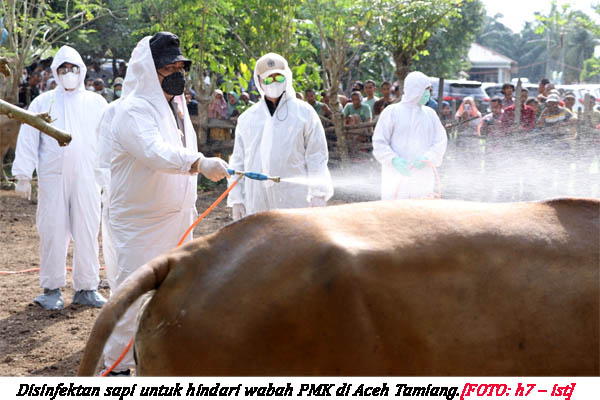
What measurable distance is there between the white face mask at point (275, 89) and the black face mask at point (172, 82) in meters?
1.51

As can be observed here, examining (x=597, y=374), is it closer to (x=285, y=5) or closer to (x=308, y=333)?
(x=308, y=333)

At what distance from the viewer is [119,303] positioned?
7.95 feet

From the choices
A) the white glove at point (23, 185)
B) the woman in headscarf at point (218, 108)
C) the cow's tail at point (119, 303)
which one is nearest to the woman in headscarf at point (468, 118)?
the woman in headscarf at point (218, 108)

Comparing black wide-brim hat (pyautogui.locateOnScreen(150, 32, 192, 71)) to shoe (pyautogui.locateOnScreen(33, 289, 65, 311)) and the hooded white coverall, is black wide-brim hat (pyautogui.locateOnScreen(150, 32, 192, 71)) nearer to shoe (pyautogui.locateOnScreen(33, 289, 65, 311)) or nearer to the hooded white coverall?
the hooded white coverall

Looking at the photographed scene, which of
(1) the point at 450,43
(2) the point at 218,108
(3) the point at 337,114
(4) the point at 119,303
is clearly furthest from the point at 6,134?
(1) the point at 450,43

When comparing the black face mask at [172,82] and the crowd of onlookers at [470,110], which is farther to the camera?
the crowd of onlookers at [470,110]

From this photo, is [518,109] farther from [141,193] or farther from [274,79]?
[141,193]

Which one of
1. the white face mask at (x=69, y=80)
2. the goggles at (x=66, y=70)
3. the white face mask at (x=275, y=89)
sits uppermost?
the goggles at (x=66, y=70)

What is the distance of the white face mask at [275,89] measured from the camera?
6.11 metres

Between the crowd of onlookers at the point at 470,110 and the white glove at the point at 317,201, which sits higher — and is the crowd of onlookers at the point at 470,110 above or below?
below

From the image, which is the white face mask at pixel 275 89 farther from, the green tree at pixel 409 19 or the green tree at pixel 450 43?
the green tree at pixel 450 43

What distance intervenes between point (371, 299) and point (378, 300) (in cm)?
2

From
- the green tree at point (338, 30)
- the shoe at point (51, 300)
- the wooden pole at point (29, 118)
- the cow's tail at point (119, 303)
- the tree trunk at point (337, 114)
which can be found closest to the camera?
the cow's tail at point (119, 303)

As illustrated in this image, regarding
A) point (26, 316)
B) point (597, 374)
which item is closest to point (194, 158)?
point (597, 374)
